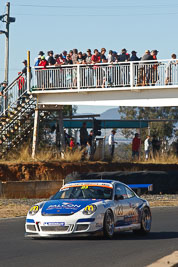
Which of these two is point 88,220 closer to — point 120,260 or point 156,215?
point 120,260

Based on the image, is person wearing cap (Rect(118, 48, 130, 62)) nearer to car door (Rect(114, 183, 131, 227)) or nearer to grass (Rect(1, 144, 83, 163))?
grass (Rect(1, 144, 83, 163))

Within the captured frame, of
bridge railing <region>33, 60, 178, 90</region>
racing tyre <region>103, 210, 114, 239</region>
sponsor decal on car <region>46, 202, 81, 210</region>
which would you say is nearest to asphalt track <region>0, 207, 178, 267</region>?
racing tyre <region>103, 210, 114, 239</region>

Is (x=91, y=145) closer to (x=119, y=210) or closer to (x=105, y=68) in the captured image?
(x=105, y=68)

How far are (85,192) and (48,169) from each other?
18.3 metres

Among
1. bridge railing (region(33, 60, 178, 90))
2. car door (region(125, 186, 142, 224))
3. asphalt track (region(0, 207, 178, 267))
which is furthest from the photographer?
bridge railing (region(33, 60, 178, 90))

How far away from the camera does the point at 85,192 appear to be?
49.1ft

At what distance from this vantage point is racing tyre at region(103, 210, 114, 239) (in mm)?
13874

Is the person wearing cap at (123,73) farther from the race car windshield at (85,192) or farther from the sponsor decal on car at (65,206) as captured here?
the sponsor decal on car at (65,206)

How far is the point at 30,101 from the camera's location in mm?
36438

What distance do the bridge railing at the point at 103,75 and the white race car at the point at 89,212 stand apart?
15333mm

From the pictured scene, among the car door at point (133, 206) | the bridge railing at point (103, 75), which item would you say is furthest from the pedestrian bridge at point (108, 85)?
the car door at point (133, 206)

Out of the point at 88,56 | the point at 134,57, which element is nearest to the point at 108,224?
the point at 134,57

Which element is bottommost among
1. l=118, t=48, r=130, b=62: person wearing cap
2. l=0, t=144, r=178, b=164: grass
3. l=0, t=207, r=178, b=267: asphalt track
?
l=0, t=207, r=178, b=267: asphalt track

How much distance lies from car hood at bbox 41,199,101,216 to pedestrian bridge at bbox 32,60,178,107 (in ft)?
53.9
